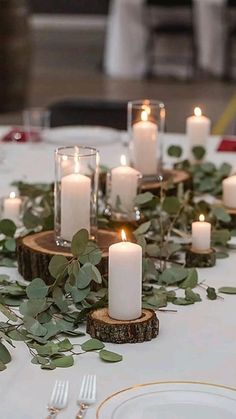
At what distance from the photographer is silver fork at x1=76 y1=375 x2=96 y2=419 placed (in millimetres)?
1212

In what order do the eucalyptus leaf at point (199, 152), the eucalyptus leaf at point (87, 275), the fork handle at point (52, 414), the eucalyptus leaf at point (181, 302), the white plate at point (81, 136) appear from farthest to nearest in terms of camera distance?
the white plate at point (81, 136) → the eucalyptus leaf at point (199, 152) → the eucalyptus leaf at point (181, 302) → the eucalyptus leaf at point (87, 275) → the fork handle at point (52, 414)

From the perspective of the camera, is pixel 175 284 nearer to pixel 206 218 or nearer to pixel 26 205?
pixel 206 218

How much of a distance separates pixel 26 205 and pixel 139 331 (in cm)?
73

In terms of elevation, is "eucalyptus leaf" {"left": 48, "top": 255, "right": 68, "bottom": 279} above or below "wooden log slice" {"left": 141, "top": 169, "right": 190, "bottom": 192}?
below

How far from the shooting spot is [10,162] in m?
2.67

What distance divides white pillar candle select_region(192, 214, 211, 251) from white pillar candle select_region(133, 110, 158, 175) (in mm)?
419

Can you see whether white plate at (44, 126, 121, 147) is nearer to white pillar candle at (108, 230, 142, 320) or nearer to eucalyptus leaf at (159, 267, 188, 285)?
eucalyptus leaf at (159, 267, 188, 285)

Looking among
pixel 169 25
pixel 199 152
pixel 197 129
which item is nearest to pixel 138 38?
pixel 169 25

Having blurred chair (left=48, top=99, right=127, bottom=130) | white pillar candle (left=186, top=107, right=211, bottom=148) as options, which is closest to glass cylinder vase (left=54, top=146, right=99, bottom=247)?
white pillar candle (left=186, top=107, right=211, bottom=148)

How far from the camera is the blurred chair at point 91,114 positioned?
11.8ft

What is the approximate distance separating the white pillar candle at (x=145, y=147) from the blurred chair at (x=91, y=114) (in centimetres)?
134

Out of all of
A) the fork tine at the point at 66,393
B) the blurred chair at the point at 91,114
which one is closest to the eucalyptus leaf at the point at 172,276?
the fork tine at the point at 66,393

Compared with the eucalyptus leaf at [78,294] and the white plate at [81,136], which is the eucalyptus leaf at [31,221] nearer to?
the eucalyptus leaf at [78,294]

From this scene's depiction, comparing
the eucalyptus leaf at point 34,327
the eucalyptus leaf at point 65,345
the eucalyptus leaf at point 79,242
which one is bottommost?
the eucalyptus leaf at point 65,345
